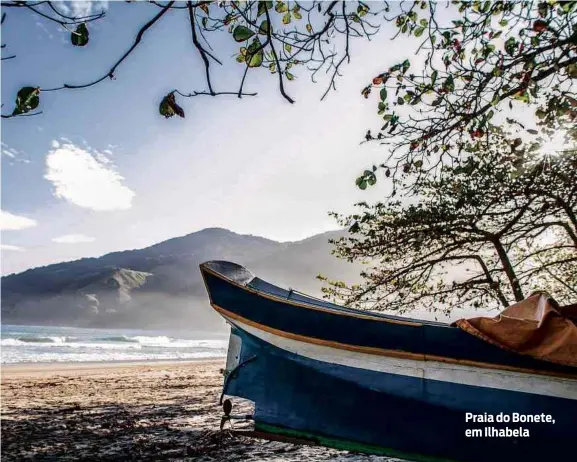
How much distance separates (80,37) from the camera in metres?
1.81

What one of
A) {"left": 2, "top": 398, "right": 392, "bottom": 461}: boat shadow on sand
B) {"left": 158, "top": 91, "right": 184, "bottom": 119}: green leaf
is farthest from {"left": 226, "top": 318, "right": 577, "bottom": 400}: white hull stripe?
{"left": 158, "top": 91, "right": 184, "bottom": 119}: green leaf

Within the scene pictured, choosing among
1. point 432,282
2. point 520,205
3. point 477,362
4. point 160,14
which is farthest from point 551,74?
point 432,282

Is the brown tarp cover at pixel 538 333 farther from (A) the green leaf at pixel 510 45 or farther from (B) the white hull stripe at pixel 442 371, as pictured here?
(A) the green leaf at pixel 510 45

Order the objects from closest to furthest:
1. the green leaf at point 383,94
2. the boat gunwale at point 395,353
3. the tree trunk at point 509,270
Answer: the green leaf at point 383,94 < the boat gunwale at point 395,353 < the tree trunk at point 509,270

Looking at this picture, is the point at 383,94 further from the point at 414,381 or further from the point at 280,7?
the point at 414,381

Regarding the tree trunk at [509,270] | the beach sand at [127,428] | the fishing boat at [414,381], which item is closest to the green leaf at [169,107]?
the fishing boat at [414,381]

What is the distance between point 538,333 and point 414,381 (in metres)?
1.07

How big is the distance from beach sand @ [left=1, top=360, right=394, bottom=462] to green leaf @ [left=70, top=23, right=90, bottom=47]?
4272 mm

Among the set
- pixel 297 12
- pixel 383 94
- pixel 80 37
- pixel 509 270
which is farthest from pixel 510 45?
pixel 509 270

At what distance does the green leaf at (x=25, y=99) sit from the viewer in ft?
5.23

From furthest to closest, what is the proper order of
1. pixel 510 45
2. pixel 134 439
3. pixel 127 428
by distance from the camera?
1. pixel 127 428
2. pixel 134 439
3. pixel 510 45

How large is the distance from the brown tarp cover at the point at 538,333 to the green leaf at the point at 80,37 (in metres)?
3.39

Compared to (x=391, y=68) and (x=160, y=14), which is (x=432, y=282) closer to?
(x=391, y=68)

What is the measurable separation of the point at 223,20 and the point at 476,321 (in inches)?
122
